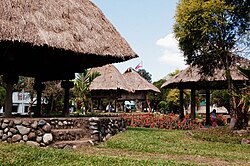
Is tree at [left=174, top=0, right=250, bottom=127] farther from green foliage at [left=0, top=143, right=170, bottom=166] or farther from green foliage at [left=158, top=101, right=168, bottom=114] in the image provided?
green foliage at [left=158, top=101, right=168, bottom=114]

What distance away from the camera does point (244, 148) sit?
10297 mm

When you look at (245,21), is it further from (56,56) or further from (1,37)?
(1,37)

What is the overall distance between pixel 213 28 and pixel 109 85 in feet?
36.1

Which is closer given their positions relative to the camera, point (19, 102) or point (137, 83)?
point (137, 83)

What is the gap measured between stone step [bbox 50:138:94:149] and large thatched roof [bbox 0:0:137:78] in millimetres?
2547

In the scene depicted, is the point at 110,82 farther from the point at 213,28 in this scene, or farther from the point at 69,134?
the point at 69,134

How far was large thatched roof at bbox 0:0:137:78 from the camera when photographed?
28.8 ft

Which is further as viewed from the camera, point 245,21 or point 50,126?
point 245,21

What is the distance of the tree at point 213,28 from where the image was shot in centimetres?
1496

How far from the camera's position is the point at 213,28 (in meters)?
15.3

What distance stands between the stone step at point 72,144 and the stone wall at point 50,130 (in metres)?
0.07

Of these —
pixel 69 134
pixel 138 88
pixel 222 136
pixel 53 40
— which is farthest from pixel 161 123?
pixel 138 88

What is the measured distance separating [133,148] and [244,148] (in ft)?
12.3

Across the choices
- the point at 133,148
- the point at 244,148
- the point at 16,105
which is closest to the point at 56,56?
the point at 133,148
